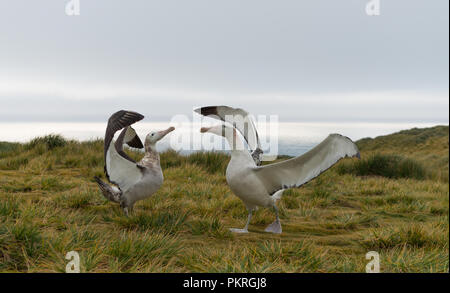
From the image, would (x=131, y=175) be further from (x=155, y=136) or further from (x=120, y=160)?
(x=155, y=136)

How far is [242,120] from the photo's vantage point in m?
4.90

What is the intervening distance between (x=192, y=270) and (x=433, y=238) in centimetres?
306

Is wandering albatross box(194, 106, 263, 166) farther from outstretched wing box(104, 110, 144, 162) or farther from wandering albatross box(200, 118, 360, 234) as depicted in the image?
outstretched wing box(104, 110, 144, 162)

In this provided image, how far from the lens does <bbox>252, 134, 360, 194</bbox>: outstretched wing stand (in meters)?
3.83

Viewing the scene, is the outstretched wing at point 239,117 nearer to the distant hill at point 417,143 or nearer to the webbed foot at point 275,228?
the webbed foot at point 275,228

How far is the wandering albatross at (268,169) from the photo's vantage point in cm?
391

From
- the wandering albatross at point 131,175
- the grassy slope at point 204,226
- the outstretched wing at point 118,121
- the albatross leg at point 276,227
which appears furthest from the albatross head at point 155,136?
the albatross leg at point 276,227

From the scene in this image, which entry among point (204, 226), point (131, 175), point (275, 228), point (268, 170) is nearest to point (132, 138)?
point (131, 175)

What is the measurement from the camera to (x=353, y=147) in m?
3.82

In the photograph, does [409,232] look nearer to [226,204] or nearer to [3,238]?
[226,204]

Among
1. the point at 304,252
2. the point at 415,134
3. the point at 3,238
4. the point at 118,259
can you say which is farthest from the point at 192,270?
the point at 415,134

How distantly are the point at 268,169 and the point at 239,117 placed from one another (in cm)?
106

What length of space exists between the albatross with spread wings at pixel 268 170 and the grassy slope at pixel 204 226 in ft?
1.85

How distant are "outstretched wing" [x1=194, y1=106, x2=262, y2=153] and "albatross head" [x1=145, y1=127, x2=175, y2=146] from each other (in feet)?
1.53
